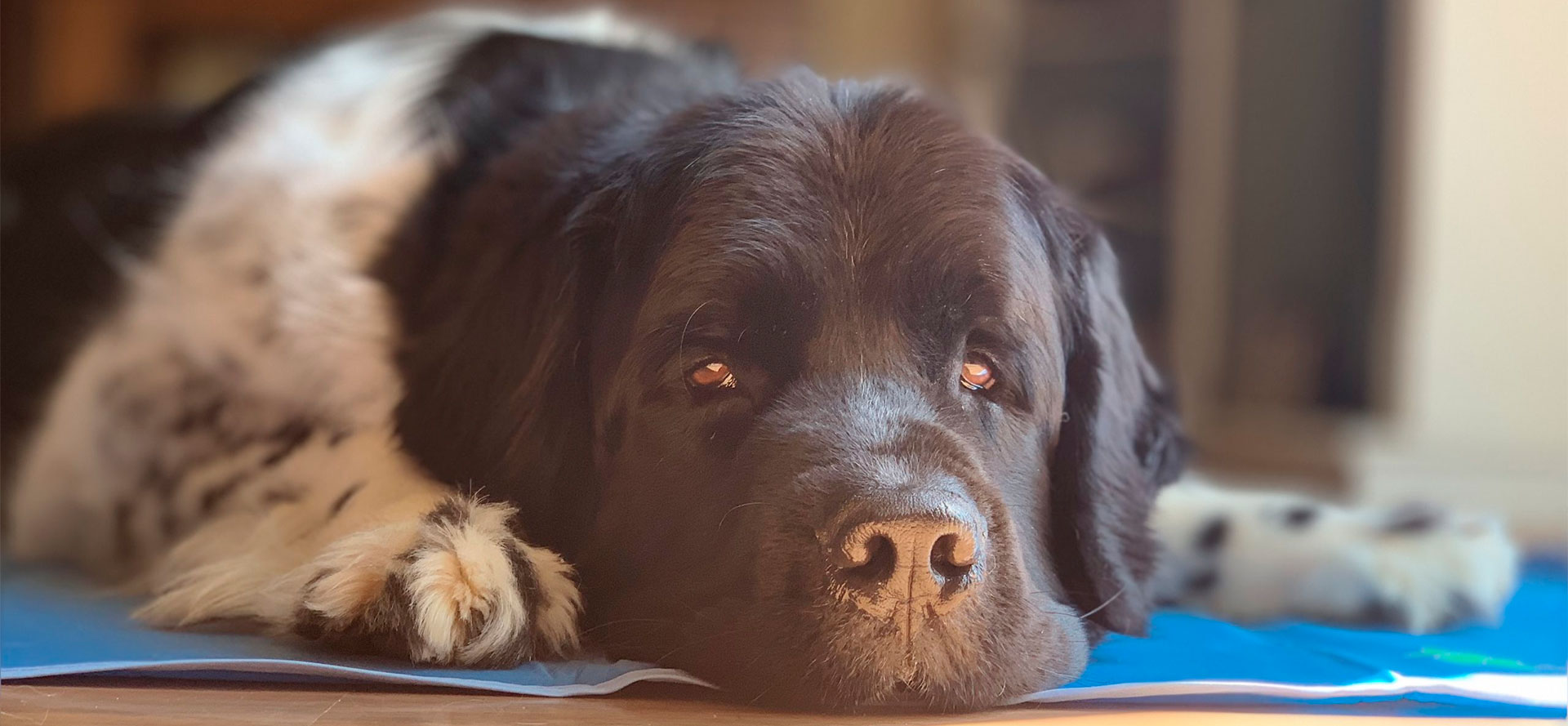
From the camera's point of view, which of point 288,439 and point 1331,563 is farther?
point 1331,563

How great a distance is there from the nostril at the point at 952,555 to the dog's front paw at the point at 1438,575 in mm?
1156

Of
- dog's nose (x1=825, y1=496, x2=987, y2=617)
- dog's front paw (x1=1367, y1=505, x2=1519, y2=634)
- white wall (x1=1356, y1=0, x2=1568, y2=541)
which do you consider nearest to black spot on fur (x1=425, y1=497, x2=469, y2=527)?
dog's nose (x1=825, y1=496, x2=987, y2=617)

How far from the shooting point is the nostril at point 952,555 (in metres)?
1.23

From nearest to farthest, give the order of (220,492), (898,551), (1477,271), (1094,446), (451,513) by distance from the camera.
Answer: (898,551) → (451,513) → (1094,446) → (220,492) → (1477,271)

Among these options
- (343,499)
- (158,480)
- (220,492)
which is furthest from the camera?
(158,480)

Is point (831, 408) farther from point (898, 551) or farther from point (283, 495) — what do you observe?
point (283, 495)

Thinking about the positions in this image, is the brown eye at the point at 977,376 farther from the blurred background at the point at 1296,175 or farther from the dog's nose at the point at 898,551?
the blurred background at the point at 1296,175

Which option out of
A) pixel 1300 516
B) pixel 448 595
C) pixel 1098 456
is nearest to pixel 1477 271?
pixel 1300 516

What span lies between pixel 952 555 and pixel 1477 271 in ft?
11.1

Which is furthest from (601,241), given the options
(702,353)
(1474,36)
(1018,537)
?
(1474,36)

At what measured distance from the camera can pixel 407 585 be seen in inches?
53.3

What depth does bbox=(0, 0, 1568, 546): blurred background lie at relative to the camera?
3668 millimetres

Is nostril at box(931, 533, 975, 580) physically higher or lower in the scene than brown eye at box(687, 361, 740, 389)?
lower

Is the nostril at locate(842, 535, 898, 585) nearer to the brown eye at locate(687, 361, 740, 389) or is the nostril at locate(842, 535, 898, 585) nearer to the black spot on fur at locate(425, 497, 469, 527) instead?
the brown eye at locate(687, 361, 740, 389)
